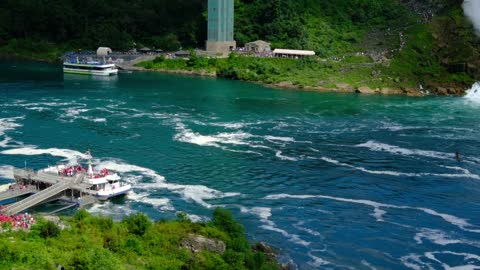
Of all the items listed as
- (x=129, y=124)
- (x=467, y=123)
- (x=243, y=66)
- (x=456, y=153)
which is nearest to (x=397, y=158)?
(x=456, y=153)

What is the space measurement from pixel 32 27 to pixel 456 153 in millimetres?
155755

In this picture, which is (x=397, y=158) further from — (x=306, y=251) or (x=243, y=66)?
(x=243, y=66)

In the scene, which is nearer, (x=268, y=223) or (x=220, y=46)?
(x=268, y=223)

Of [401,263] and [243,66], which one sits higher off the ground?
[243,66]

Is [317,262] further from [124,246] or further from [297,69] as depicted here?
[297,69]

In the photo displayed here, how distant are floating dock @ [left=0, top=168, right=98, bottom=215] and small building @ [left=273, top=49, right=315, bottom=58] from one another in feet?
355

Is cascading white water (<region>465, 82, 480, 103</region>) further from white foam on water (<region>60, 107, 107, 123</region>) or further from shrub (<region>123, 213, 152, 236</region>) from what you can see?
shrub (<region>123, 213, 152, 236</region>)

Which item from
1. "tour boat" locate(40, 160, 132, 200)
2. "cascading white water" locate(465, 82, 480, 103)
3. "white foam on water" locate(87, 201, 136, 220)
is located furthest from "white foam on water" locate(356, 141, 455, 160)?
"cascading white water" locate(465, 82, 480, 103)

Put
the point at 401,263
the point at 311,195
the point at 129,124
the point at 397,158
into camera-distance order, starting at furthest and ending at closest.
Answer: the point at 129,124 < the point at 397,158 < the point at 311,195 < the point at 401,263

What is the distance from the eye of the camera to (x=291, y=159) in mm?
78250

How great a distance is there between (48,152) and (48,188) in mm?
18123

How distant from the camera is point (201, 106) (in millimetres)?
113688

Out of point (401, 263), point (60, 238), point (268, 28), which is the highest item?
point (268, 28)

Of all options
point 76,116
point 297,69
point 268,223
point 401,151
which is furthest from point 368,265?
point 297,69
